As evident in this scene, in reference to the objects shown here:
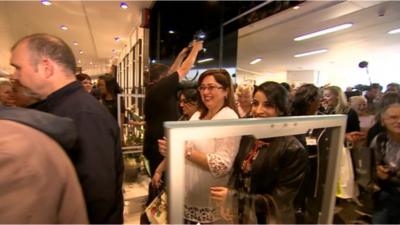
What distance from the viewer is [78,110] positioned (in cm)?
100

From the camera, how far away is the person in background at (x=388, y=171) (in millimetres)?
1599

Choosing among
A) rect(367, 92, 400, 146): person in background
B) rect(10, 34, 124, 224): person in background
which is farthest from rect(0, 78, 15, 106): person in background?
rect(367, 92, 400, 146): person in background

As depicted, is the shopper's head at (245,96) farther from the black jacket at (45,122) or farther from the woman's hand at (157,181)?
the black jacket at (45,122)

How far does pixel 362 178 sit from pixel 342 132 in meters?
1.05

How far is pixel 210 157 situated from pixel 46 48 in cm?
78

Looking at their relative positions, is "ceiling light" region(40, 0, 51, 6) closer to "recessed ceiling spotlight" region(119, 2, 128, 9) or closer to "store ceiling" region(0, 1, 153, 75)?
"store ceiling" region(0, 1, 153, 75)

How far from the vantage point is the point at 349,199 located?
1.61 metres

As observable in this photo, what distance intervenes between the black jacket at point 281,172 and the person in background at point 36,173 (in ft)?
1.87

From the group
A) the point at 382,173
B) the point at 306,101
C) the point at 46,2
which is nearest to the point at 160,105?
the point at 306,101

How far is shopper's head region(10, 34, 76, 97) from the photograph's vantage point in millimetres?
1000

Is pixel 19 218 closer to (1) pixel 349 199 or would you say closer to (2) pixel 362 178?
(1) pixel 349 199

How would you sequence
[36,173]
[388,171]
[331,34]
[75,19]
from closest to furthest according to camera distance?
[36,173], [388,171], [75,19], [331,34]

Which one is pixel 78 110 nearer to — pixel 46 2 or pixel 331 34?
pixel 46 2

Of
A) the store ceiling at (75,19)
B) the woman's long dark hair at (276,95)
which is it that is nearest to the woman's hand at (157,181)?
the woman's long dark hair at (276,95)
